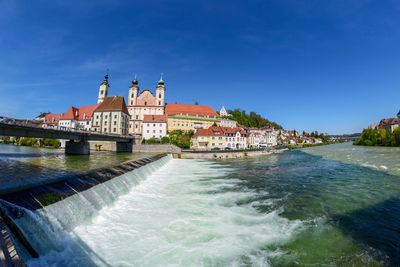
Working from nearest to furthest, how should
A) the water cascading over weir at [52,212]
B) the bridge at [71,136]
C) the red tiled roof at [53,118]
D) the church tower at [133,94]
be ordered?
the water cascading over weir at [52,212] → the bridge at [71,136] → the red tiled roof at [53,118] → the church tower at [133,94]

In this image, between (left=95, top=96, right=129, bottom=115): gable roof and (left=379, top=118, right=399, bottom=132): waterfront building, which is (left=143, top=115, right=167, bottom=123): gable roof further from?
(left=379, top=118, right=399, bottom=132): waterfront building

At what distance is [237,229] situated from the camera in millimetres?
7492

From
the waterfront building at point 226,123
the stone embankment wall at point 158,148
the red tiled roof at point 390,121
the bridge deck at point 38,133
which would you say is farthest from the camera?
the red tiled roof at point 390,121

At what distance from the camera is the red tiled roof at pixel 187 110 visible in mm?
85706

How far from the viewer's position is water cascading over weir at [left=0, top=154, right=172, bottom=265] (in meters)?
5.06

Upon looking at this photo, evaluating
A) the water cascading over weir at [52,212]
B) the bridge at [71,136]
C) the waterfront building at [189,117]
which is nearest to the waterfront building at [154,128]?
the waterfront building at [189,117]

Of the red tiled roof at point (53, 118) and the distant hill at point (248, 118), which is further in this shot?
the distant hill at point (248, 118)

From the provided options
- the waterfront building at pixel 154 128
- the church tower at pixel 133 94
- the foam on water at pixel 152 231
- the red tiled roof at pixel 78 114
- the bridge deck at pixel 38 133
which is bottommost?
the foam on water at pixel 152 231

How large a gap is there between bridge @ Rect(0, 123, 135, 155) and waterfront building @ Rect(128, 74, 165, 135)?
100.0 feet

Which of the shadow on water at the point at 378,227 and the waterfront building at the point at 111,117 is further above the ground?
the waterfront building at the point at 111,117

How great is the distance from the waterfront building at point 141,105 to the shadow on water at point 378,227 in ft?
264

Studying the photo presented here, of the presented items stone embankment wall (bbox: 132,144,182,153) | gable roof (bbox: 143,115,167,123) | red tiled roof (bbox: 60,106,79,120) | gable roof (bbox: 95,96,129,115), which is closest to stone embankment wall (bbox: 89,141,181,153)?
stone embankment wall (bbox: 132,144,182,153)

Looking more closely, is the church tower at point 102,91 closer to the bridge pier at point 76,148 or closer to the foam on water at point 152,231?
Answer: the bridge pier at point 76,148

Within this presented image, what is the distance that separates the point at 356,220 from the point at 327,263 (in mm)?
4622
